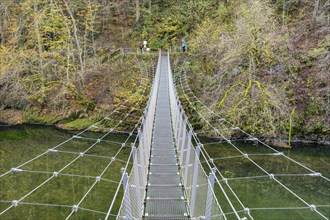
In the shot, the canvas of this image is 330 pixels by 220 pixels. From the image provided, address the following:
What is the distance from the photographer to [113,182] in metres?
7.80

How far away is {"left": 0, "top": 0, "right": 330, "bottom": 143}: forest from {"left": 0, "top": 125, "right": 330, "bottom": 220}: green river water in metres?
1.11

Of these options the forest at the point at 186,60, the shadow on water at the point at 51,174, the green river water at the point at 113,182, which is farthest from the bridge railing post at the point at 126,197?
the forest at the point at 186,60

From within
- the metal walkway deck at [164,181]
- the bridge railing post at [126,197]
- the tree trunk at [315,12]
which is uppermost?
the tree trunk at [315,12]

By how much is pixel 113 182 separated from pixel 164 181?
3.98 meters

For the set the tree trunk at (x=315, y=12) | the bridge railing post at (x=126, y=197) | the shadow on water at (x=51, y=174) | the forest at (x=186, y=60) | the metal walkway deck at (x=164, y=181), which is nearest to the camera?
the bridge railing post at (x=126, y=197)

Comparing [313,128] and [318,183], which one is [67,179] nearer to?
[318,183]

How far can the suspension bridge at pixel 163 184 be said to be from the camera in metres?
3.17

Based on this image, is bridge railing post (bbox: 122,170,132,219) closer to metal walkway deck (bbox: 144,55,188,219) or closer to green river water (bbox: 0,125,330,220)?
metal walkway deck (bbox: 144,55,188,219)

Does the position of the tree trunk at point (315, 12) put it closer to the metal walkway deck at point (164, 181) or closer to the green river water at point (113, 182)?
the green river water at point (113, 182)

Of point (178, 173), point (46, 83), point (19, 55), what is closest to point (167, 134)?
point (178, 173)

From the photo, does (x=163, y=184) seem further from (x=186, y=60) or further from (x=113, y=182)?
(x=186, y=60)

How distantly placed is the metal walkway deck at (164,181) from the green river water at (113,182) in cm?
77

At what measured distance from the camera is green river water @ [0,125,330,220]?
6.45m

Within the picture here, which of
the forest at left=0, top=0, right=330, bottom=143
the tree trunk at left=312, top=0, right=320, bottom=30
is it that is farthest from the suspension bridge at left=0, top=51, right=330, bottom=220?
the tree trunk at left=312, top=0, right=320, bottom=30
